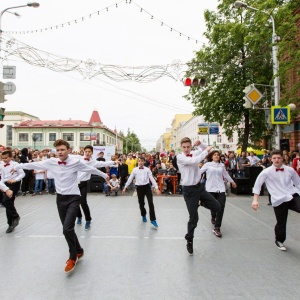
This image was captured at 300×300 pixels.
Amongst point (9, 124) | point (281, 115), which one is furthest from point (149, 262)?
point (9, 124)

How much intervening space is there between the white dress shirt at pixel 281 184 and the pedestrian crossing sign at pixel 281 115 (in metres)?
7.64

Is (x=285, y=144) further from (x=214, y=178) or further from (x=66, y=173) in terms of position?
(x=66, y=173)

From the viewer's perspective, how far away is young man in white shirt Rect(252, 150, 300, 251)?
5.72 meters

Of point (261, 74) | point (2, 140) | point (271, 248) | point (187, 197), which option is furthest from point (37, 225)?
point (2, 140)

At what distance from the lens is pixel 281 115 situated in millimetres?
12898

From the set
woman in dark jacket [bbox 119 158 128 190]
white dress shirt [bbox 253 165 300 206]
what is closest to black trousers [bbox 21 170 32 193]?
woman in dark jacket [bbox 119 158 128 190]

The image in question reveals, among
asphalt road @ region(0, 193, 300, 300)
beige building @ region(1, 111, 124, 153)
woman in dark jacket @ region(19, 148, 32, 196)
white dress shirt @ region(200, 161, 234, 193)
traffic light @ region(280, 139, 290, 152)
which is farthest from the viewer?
beige building @ region(1, 111, 124, 153)

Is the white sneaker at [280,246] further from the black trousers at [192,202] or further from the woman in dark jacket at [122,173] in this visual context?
the woman in dark jacket at [122,173]

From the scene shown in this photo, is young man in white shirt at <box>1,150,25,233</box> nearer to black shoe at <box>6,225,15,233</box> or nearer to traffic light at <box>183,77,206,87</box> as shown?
black shoe at <box>6,225,15,233</box>

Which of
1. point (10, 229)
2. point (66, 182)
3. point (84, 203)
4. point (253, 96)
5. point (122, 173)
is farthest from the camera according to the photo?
point (122, 173)

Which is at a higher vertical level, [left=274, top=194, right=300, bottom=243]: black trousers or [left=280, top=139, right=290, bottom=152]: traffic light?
[left=280, top=139, right=290, bottom=152]: traffic light

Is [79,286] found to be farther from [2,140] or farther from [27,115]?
[27,115]

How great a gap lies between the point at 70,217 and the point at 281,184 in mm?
3712

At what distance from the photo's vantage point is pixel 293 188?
19.1 ft
